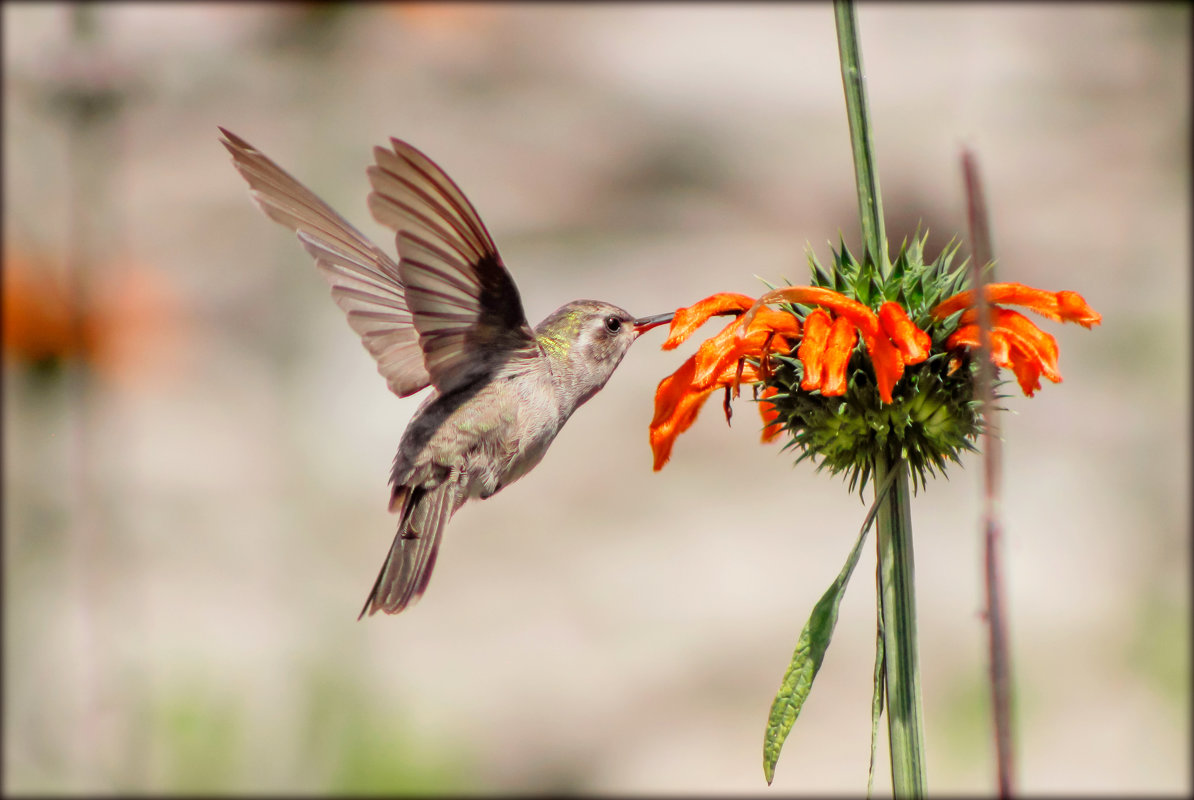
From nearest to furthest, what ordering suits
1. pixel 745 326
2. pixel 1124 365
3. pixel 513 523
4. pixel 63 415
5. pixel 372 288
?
pixel 745 326 < pixel 372 288 < pixel 63 415 < pixel 513 523 < pixel 1124 365

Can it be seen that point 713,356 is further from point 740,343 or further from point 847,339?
point 847,339

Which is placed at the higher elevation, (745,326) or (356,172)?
(356,172)

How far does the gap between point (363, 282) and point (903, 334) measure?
1.05 metres

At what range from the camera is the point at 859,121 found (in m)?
1.15

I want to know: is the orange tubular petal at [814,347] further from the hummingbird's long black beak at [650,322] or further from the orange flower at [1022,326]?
the hummingbird's long black beak at [650,322]

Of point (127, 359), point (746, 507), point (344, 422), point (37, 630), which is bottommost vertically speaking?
point (37, 630)

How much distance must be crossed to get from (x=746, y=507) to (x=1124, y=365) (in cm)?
255

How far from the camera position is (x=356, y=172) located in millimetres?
6066

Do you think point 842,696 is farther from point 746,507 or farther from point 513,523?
point 513,523

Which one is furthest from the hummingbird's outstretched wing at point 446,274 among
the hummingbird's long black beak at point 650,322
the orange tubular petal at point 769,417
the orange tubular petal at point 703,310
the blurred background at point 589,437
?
the blurred background at point 589,437

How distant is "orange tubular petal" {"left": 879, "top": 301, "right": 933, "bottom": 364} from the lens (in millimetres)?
A: 1212

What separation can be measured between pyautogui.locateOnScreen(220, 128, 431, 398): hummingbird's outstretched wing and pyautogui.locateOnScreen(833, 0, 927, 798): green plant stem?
801mm

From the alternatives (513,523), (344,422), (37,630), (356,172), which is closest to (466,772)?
(513,523)

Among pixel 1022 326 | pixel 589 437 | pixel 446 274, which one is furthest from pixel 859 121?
pixel 589 437
